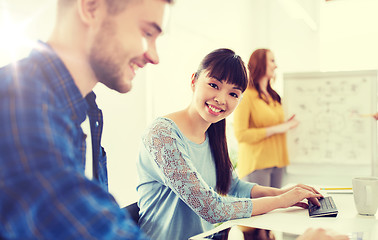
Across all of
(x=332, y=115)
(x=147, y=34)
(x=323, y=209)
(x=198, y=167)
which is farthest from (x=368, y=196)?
(x=332, y=115)

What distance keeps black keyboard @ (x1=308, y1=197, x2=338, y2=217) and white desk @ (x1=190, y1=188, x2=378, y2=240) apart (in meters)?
0.01

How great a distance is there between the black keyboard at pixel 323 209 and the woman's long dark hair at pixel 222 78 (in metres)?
0.30

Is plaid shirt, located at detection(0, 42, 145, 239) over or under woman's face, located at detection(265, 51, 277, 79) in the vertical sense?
under

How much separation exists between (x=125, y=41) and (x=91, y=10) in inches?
2.5

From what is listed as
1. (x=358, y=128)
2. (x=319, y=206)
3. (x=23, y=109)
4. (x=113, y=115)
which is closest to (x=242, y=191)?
(x=319, y=206)

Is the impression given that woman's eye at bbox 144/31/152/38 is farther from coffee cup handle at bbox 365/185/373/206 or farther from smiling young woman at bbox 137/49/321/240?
coffee cup handle at bbox 365/185/373/206

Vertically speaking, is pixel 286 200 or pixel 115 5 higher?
pixel 115 5

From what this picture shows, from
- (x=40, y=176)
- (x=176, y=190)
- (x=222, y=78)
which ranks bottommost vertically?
(x=176, y=190)

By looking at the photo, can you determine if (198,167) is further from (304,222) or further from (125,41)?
(125,41)

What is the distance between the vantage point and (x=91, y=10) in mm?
507

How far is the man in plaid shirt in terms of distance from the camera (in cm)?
39

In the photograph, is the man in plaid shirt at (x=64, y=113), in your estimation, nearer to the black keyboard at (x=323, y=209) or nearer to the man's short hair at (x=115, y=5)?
the man's short hair at (x=115, y=5)

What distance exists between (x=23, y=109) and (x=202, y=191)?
67 centimetres

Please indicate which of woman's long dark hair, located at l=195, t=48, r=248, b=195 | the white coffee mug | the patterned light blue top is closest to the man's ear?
the patterned light blue top
